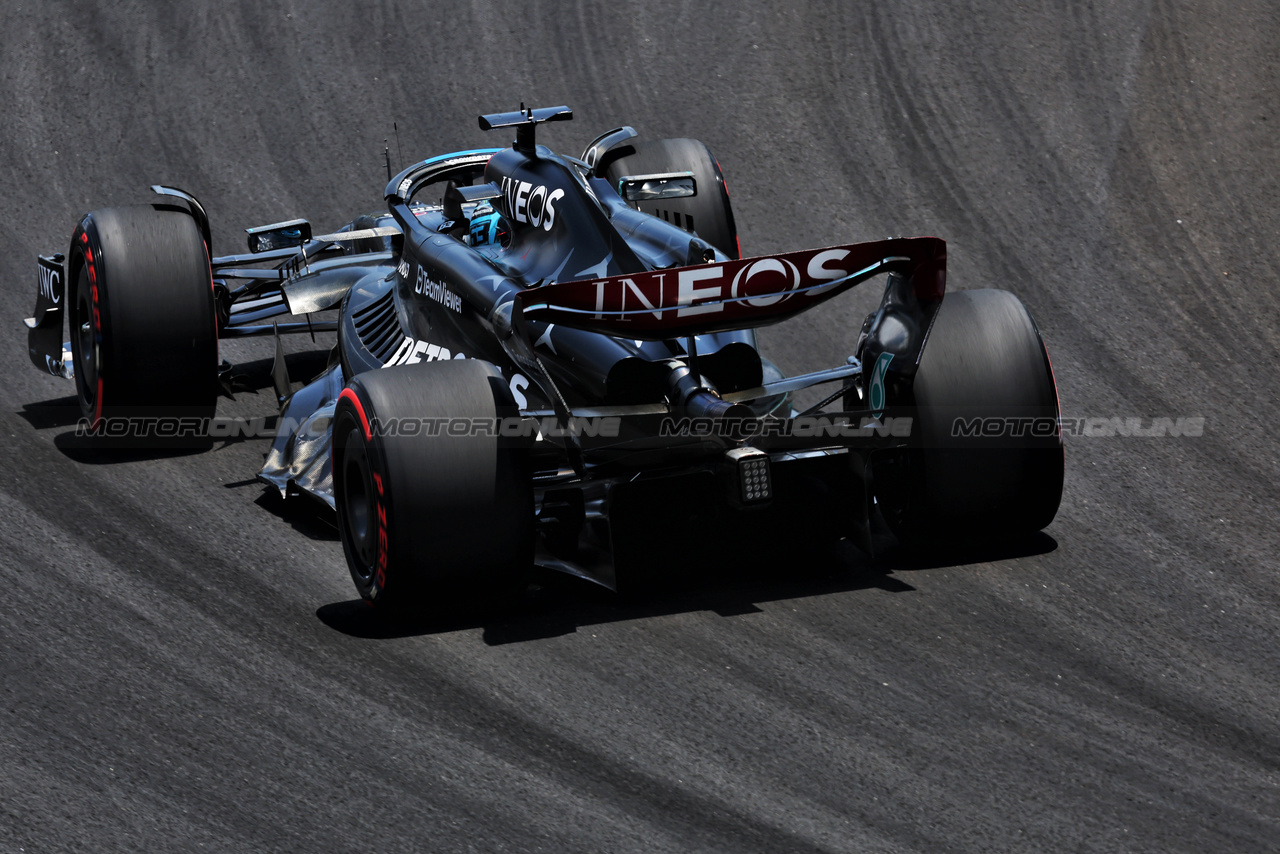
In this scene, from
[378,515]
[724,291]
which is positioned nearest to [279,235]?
[378,515]

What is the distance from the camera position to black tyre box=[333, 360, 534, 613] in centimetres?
513

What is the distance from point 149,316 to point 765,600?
3662 millimetres

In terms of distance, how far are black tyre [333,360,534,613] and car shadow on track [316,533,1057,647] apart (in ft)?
0.60

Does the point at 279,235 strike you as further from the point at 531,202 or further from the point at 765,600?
the point at 765,600

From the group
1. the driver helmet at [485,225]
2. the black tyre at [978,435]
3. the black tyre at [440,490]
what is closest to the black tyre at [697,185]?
the driver helmet at [485,225]

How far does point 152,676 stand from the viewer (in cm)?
503

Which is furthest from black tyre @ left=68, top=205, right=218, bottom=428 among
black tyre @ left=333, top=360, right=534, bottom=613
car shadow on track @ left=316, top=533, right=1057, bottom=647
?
black tyre @ left=333, top=360, right=534, bottom=613

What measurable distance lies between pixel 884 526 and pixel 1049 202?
5312mm

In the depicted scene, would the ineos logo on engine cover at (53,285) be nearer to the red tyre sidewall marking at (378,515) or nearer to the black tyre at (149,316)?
the black tyre at (149,316)

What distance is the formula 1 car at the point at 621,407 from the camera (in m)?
5.17

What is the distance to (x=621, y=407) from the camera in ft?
17.7

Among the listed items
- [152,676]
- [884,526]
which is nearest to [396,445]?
[152,676]

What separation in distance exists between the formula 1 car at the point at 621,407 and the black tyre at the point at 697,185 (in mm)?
1623

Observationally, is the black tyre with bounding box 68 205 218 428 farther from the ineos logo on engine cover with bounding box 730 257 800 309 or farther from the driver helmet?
the ineos logo on engine cover with bounding box 730 257 800 309
